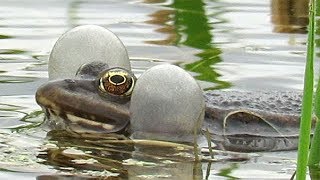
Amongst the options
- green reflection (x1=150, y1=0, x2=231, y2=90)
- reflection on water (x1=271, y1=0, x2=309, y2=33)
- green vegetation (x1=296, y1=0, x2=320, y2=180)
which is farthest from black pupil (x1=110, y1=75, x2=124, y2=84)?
reflection on water (x1=271, y1=0, x2=309, y2=33)

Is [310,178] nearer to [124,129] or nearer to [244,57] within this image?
[124,129]

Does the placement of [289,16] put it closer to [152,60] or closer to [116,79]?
[152,60]

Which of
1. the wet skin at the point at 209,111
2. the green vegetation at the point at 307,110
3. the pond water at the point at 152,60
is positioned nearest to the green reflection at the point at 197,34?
the pond water at the point at 152,60

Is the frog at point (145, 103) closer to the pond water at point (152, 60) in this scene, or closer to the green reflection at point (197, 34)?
the pond water at point (152, 60)

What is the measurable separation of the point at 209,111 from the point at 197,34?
2093 millimetres

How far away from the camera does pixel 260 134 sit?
16.6ft

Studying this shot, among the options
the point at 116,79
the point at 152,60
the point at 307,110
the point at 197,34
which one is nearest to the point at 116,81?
the point at 116,79

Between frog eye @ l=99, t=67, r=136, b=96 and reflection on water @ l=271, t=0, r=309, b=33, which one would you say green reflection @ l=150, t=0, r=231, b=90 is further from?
frog eye @ l=99, t=67, r=136, b=96

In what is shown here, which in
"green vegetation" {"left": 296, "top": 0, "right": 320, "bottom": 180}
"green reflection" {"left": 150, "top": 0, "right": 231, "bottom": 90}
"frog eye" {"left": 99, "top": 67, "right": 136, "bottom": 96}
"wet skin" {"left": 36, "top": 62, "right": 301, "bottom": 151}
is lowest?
"green reflection" {"left": 150, "top": 0, "right": 231, "bottom": 90}

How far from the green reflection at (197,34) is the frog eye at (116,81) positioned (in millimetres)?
1081

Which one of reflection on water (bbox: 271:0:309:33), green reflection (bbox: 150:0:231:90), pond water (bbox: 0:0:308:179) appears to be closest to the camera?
pond water (bbox: 0:0:308:179)

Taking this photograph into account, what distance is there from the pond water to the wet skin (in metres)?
0.09

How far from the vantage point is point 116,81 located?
4.91 metres

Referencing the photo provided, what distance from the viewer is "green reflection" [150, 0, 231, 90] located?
20.7 ft
